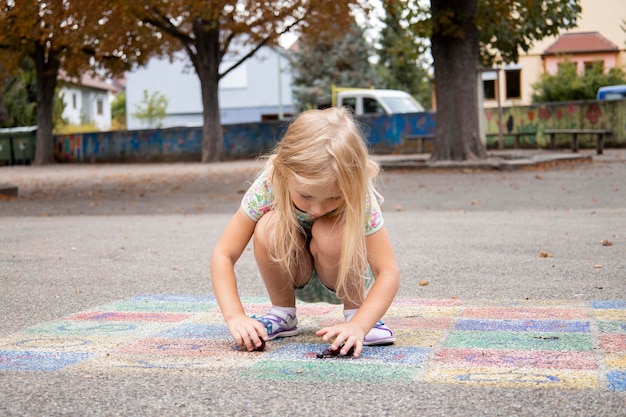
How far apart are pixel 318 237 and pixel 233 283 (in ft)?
1.29

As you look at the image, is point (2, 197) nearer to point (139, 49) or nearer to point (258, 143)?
point (139, 49)

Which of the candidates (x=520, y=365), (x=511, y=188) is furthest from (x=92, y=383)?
(x=511, y=188)

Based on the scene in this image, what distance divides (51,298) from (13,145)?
112 feet

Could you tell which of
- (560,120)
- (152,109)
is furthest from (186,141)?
(152,109)

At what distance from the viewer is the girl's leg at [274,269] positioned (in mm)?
3715

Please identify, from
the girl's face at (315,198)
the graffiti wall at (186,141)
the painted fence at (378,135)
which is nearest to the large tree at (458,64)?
the painted fence at (378,135)

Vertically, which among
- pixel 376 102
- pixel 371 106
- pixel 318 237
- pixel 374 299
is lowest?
pixel 374 299

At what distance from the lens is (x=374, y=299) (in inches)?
144

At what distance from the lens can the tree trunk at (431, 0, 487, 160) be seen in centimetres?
2055

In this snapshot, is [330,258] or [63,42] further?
[63,42]

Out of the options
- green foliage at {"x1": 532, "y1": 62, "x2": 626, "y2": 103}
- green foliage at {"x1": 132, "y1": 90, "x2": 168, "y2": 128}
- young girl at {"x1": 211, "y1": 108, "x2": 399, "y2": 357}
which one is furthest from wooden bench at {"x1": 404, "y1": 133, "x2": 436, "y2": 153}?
green foliage at {"x1": 132, "y1": 90, "x2": 168, "y2": 128}

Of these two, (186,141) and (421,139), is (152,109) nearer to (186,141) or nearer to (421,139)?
(186,141)

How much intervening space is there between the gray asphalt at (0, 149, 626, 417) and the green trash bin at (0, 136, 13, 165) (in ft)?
67.2

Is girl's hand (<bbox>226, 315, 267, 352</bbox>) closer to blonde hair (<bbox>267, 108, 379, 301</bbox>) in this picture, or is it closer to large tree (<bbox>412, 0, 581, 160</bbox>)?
blonde hair (<bbox>267, 108, 379, 301</bbox>)
